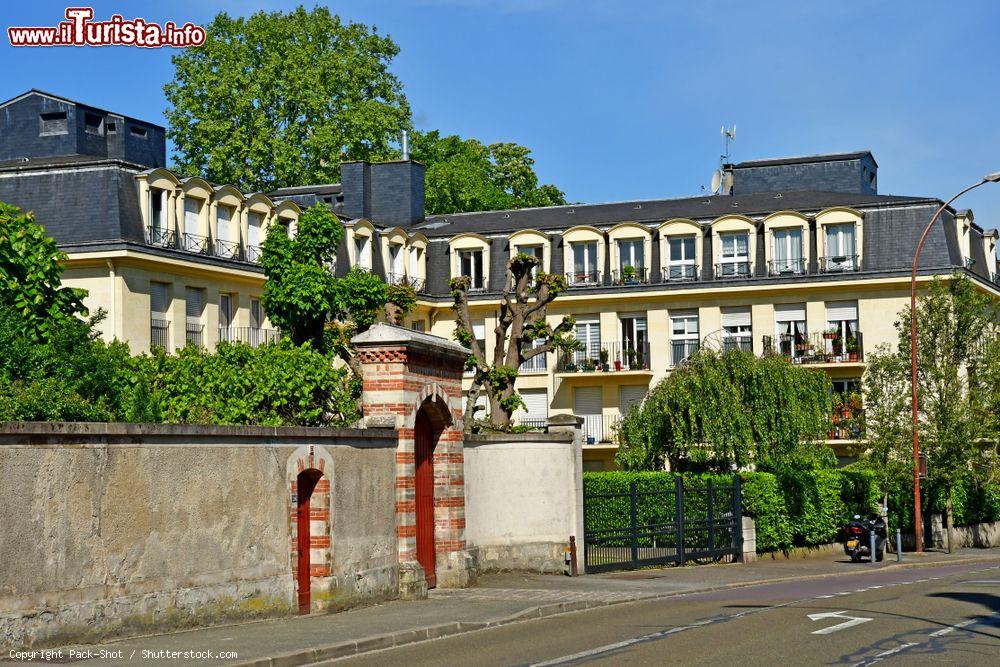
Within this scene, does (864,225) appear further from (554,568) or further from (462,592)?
(462,592)

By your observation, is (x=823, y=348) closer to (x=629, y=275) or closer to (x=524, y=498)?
(x=629, y=275)

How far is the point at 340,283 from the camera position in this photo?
3878 cm

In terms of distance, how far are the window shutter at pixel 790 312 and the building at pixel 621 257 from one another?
0.06 m

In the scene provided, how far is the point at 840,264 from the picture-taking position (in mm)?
55062

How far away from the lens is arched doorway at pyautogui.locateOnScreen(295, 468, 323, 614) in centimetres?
2011

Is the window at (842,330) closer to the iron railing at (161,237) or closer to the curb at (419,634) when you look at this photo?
the iron railing at (161,237)

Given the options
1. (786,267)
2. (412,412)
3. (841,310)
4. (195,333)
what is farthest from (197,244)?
(841,310)

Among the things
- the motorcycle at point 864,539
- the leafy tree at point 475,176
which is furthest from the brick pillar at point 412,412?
the leafy tree at point 475,176

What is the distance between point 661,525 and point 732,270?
83.7 ft

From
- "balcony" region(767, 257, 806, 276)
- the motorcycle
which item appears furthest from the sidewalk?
"balcony" region(767, 257, 806, 276)

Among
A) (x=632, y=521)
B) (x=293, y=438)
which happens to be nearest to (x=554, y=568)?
(x=632, y=521)

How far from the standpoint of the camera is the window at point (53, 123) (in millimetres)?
48281

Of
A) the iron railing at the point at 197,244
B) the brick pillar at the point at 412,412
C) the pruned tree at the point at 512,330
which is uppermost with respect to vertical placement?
the iron railing at the point at 197,244

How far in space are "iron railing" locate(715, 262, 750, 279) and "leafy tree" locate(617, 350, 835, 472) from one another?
13983mm
